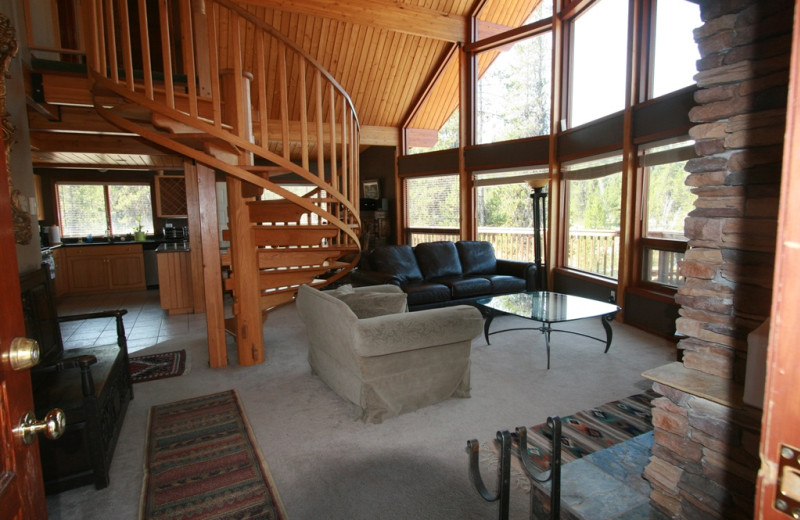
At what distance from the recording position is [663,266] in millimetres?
4230

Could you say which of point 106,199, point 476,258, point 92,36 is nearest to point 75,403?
point 92,36

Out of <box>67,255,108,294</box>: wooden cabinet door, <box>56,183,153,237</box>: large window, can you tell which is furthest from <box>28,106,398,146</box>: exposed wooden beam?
<box>56,183,153,237</box>: large window

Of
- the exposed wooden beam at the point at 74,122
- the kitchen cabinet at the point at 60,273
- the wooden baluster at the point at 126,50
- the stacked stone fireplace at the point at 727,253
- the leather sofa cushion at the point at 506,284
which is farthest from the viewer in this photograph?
the kitchen cabinet at the point at 60,273

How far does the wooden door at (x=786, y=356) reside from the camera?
50 centimetres

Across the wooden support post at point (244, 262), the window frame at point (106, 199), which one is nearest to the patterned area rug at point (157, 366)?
the wooden support post at point (244, 262)

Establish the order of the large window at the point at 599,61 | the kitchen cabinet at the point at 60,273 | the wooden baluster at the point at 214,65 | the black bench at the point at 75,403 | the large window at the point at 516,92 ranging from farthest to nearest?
1. the kitchen cabinet at the point at 60,273
2. the large window at the point at 516,92
3. the large window at the point at 599,61
4. the wooden baluster at the point at 214,65
5. the black bench at the point at 75,403

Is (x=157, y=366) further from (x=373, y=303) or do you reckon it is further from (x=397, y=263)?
(x=397, y=263)

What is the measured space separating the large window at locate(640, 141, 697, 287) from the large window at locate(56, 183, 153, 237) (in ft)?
26.0

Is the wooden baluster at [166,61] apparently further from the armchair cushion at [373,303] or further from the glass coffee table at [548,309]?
the glass coffee table at [548,309]

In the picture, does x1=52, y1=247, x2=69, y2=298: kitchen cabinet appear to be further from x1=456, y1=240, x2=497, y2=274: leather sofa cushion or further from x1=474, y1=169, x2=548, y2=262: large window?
x1=474, y1=169, x2=548, y2=262: large window

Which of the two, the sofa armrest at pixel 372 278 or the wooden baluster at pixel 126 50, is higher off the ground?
the wooden baluster at pixel 126 50

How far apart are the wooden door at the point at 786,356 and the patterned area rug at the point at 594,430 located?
171 cm

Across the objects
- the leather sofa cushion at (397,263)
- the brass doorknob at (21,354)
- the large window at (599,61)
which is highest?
the large window at (599,61)

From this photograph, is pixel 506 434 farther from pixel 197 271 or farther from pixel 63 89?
pixel 197 271
